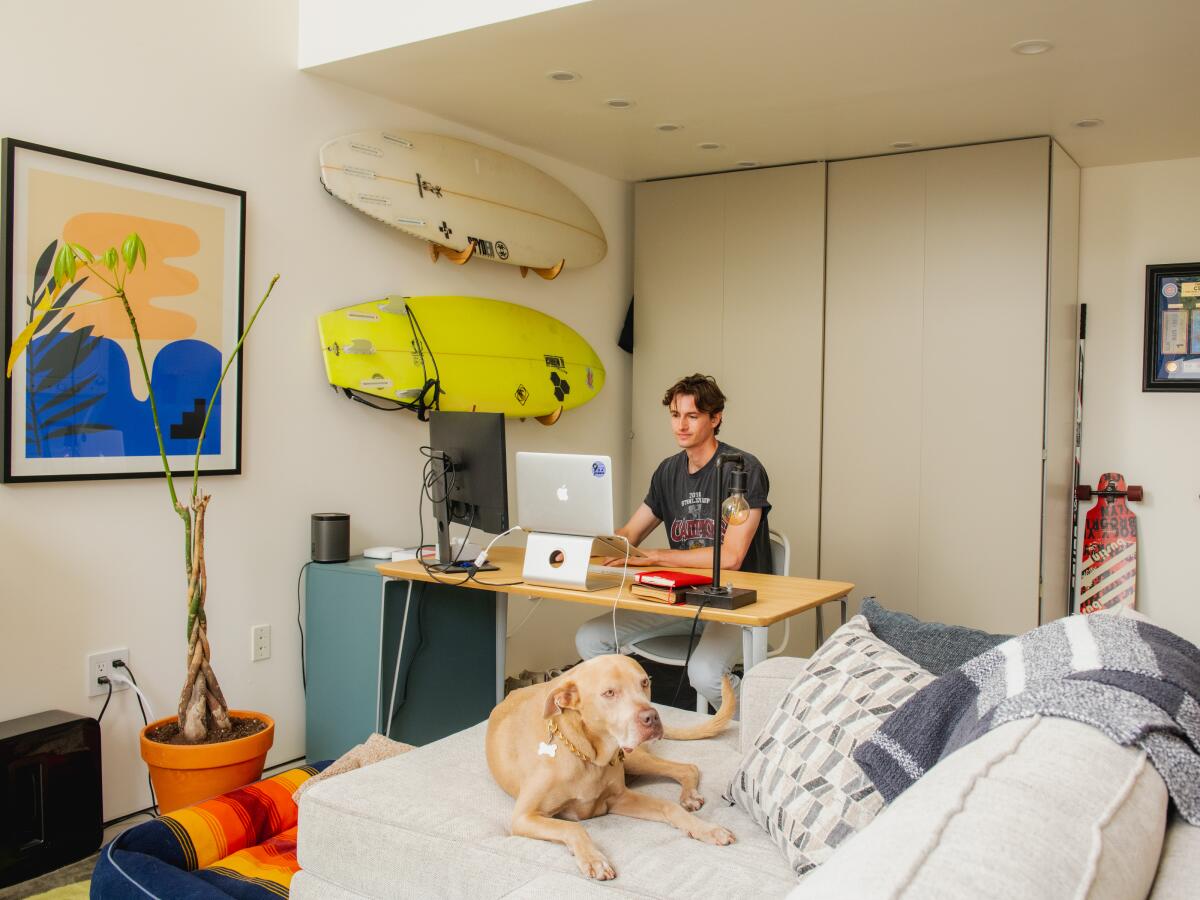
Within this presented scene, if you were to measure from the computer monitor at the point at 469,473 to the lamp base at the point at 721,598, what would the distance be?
0.62 m

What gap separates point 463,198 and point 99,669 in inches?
83.7

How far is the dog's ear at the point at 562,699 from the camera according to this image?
186cm

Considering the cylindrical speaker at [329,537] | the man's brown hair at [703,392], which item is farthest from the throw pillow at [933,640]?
the cylindrical speaker at [329,537]

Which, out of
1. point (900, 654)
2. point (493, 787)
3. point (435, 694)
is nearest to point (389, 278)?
point (435, 694)

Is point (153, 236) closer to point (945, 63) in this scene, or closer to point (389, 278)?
point (389, 278)

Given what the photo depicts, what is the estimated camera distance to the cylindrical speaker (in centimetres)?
344

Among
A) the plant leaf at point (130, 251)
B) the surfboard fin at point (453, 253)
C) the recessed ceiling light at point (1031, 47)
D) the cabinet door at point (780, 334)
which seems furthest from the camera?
the cabinet door at point (780, 334)

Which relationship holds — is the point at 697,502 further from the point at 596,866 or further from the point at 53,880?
the point at 53,880

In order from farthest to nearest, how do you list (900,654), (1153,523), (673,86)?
(1153,523), (673,86), (900,654)

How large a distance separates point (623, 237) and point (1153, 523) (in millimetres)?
2764

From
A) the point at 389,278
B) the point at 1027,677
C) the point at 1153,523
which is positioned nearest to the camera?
the point at 1027,677

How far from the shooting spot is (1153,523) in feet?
14.5

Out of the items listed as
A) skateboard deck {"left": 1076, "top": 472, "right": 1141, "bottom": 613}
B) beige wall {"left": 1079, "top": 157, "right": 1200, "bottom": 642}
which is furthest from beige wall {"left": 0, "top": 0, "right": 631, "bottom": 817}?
skateboard deck {"left": 1076, "top": 472, "right": 1141, "bottom": 613}

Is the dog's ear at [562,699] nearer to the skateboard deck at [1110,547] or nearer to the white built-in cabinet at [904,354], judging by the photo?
the white built-in cabinet at [904,354]
